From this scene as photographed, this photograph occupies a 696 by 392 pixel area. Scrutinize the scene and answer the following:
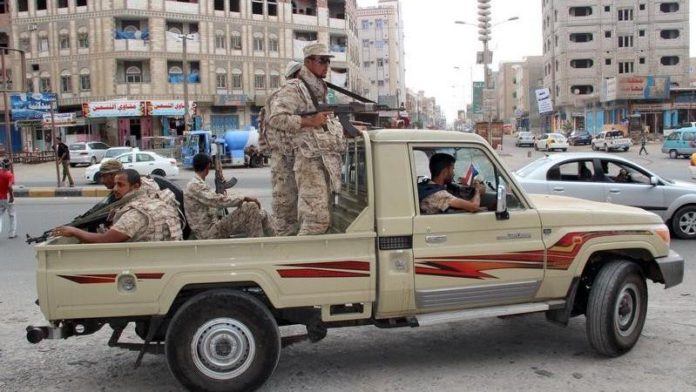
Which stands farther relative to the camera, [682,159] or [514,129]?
[514,129]

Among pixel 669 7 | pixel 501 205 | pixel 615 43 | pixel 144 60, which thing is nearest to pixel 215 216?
pixel 501 205

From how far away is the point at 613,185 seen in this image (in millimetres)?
9508

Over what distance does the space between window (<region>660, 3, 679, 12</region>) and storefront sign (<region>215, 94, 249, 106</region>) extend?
5257cm

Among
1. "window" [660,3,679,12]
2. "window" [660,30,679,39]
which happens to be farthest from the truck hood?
"window" [660,3,679,12]

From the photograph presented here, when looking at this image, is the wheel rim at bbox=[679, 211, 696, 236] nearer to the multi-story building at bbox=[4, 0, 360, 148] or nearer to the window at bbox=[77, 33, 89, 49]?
the multi-story building at bbox=[4, 0, 360, 148]

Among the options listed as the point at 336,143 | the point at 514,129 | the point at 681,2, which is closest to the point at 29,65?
the point at 336,143

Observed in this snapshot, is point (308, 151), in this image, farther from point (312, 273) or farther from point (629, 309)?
point (629, 309)

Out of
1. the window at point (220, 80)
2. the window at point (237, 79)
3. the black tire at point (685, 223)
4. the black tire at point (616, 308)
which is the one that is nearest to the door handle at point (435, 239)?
the black tire at point (616, 308)

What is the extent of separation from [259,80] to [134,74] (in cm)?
1038

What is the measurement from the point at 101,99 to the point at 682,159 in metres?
41.5

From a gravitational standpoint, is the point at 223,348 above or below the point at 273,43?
below

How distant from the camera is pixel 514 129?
112312mm

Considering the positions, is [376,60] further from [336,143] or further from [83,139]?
[336,143]

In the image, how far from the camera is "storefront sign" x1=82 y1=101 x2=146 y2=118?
47469mm
